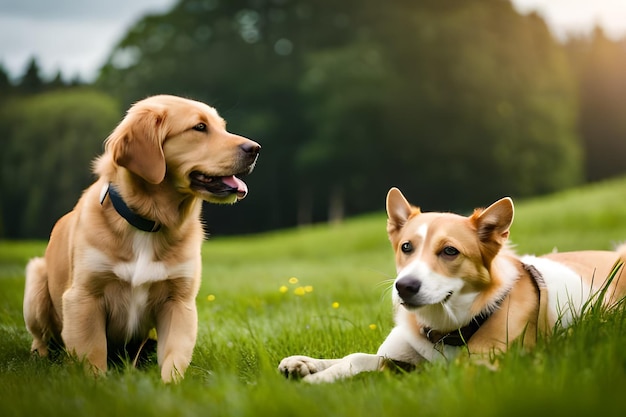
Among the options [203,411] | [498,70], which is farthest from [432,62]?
[203,411]

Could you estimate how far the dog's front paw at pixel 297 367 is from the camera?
3660 millimetres

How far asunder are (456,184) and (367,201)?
4.33m

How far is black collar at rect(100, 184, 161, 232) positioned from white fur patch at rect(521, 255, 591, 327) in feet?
7.30

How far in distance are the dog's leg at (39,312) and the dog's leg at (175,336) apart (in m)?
0.96

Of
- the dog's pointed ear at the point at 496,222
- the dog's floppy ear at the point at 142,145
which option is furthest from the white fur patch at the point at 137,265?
the dog's pointed ear at the point at 496,222

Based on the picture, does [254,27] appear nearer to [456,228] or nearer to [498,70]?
[498,70]

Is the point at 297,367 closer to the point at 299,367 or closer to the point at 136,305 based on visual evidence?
the point at 299,367

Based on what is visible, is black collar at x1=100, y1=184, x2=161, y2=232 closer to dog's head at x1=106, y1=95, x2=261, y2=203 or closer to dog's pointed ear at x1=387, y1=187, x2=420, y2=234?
dog's head at x1=106, y1=95, x2=261, y2=203

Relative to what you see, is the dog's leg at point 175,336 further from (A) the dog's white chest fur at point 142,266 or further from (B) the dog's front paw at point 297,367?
(B) the dog's front paw at point 297,367

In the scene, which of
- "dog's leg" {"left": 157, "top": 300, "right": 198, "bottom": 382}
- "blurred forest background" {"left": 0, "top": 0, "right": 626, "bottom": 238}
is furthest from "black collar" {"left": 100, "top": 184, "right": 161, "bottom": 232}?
"blurred forest background" {"left": 0, "top": 0, "right": 626, "bottom": 238}

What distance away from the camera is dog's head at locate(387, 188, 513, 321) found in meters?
3.55

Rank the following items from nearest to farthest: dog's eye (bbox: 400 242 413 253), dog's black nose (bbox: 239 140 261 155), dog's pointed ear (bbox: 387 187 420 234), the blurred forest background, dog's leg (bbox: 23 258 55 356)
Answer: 1. dog's eye (bbox: 400 242 413 253)
2. dog's pointed ear (bbox: 387 187 420 234)
3. dog's black nose (bbox: 239 140 261 155)
4. dog's leg (bbox: 23 258 55 356)
5. the blurred forest background

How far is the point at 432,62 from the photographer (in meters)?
32.8

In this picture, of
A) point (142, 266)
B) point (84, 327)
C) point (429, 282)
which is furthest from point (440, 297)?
point (84, 327)
